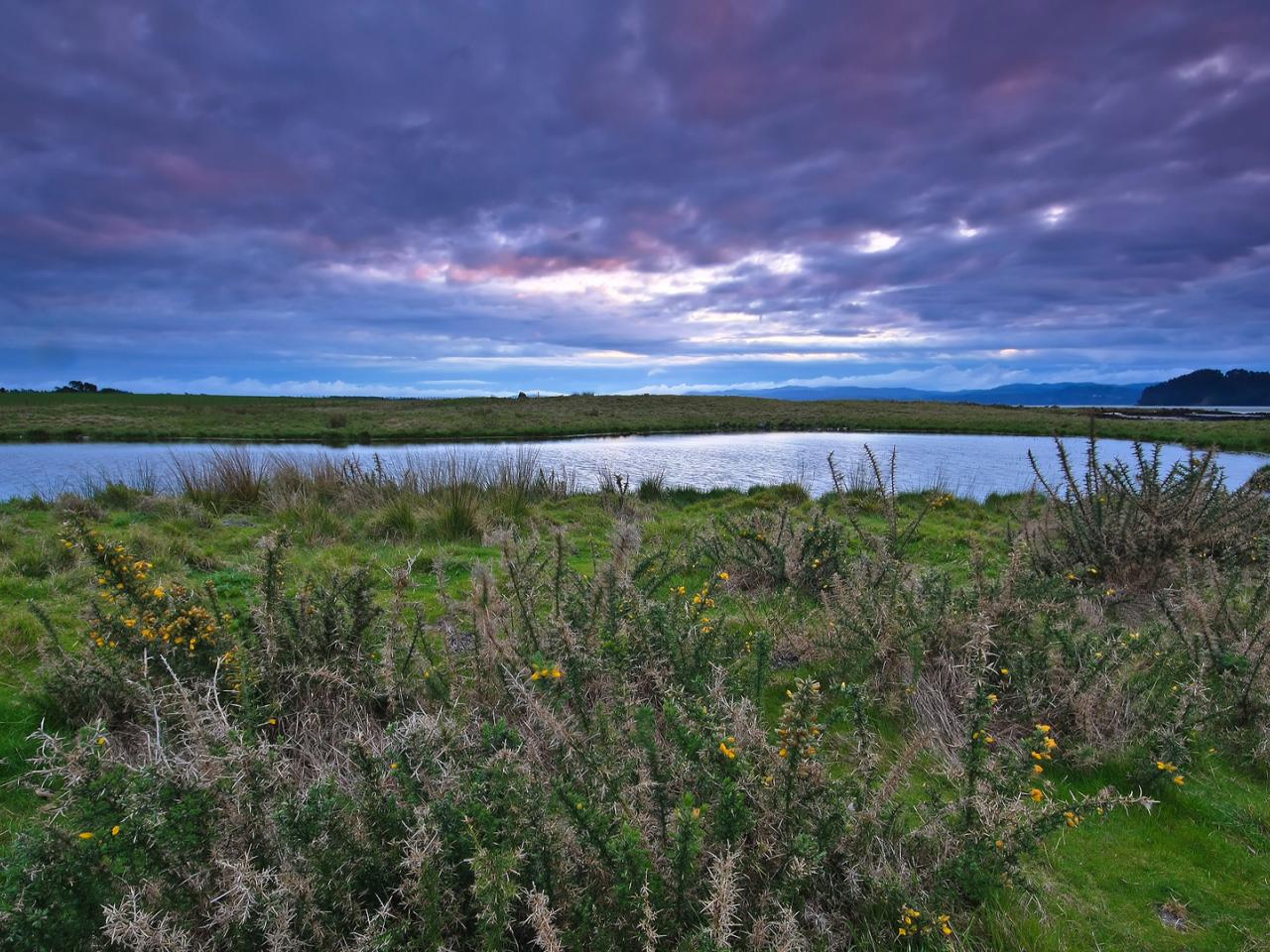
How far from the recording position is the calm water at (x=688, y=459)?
1691 centimetres

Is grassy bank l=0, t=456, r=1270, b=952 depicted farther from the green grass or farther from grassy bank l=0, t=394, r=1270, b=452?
grassy bank l=0, t=394, r=1270, b=452

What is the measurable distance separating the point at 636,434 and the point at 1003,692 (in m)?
35.0

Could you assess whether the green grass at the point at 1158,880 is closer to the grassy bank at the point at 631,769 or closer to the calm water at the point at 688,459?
the grassy bank at the point at 631,769

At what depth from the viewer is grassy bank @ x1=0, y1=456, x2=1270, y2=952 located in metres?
1.98

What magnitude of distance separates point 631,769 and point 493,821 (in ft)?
2.25

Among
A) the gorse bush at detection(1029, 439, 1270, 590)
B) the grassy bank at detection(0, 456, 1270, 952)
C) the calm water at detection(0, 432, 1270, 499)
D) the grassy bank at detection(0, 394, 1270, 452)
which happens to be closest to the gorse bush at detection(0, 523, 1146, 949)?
the grassy bank at detection(0, 456, 1270, 952)

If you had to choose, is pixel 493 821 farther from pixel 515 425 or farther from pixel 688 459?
pixel 515 425

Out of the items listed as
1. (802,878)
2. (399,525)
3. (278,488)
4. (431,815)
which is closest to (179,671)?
(431,815)

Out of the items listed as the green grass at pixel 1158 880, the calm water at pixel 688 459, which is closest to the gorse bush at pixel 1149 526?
the green grass at pixel 1158 880

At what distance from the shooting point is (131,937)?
1840 millimetres

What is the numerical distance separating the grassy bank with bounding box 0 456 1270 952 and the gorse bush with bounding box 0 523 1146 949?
0.5 inches

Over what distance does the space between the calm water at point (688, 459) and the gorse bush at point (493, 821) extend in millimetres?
11117

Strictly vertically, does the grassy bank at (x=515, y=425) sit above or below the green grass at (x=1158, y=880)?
above

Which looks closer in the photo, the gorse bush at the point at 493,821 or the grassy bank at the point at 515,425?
the gorse bush at the point at 493,821
